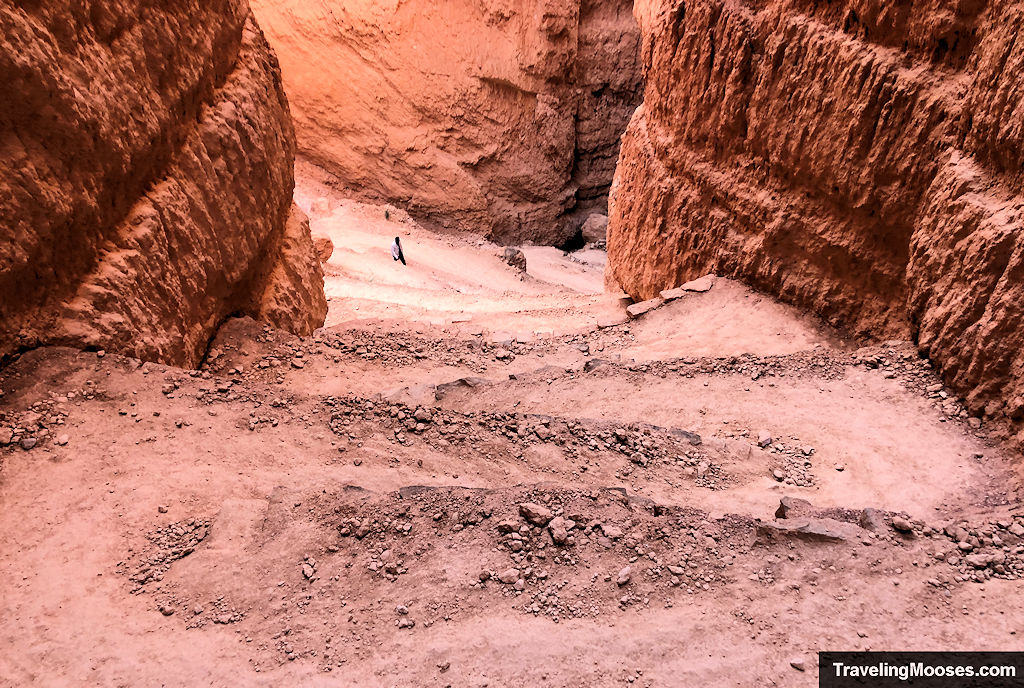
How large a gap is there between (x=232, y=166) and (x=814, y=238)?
402 cm

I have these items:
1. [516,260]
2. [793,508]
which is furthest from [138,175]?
[516,260]

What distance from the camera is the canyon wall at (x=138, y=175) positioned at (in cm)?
285

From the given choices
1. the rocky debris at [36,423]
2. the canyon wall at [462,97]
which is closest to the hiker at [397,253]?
Result: the canyon wall at [462,97]

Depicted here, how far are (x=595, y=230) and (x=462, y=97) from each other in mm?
4551

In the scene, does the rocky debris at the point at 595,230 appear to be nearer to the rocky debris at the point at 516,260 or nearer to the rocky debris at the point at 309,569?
the rocky debris at the point at 516,260

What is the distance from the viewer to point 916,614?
228cm

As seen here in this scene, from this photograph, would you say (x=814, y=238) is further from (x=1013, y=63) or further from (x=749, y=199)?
(x=1013, y=63)

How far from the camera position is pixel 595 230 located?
17.7 m

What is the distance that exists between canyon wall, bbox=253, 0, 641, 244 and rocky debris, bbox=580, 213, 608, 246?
77 centimetres

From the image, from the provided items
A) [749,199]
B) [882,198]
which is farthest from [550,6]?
[882,198]

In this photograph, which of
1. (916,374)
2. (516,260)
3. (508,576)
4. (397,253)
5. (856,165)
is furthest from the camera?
(516,260)

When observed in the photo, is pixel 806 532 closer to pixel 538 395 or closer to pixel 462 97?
pixel 538 395

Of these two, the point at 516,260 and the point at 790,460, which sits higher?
the point at 790,460

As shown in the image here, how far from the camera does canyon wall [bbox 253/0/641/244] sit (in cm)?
1484
